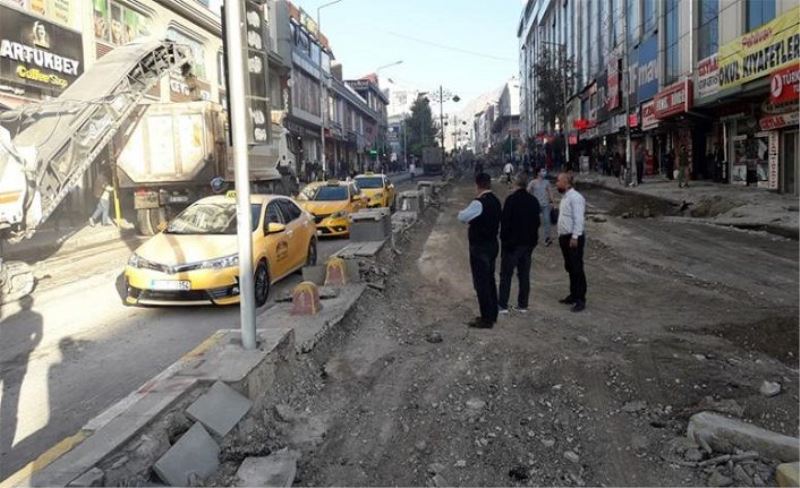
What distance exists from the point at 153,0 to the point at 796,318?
1074 inches

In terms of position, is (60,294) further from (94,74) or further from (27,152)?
(94,74)

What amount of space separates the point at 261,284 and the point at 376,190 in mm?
13532

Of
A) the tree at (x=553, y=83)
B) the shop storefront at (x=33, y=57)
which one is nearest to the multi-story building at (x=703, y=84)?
the tree at (x=553, y=83)

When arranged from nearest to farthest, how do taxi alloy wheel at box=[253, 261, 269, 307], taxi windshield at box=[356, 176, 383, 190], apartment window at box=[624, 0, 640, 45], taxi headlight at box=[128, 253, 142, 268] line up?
taxi headlight at box=[128, 253, 142, 268], taxi alloy wheel at box=[253, 261, 269, 307], taxi windshield at box=[356, 176, 383, 190], apartment window at box=[624, 0, 640, 45]

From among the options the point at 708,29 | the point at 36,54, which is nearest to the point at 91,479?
the point at 36,54

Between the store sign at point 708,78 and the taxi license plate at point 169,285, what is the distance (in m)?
22.3

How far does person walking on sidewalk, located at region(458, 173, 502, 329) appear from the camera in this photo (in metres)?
7.57

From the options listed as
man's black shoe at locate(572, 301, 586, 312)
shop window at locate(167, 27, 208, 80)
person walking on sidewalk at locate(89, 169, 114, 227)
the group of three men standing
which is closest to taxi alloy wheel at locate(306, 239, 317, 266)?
the group of three men standing

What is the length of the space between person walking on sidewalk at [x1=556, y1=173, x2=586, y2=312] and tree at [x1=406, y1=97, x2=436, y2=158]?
10009cm

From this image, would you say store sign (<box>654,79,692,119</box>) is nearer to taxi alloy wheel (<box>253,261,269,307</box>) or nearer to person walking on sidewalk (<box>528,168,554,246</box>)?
person walking on sidewalk (<box>528,168,554,246</box>)

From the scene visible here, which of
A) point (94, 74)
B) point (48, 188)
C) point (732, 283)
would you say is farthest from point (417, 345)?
point (94, 74)

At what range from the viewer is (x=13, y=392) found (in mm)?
5926

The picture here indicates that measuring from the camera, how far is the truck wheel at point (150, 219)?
1805cm

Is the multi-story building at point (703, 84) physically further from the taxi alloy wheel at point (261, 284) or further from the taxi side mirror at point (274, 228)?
the taxi alloy wheel at point (261, 284)
